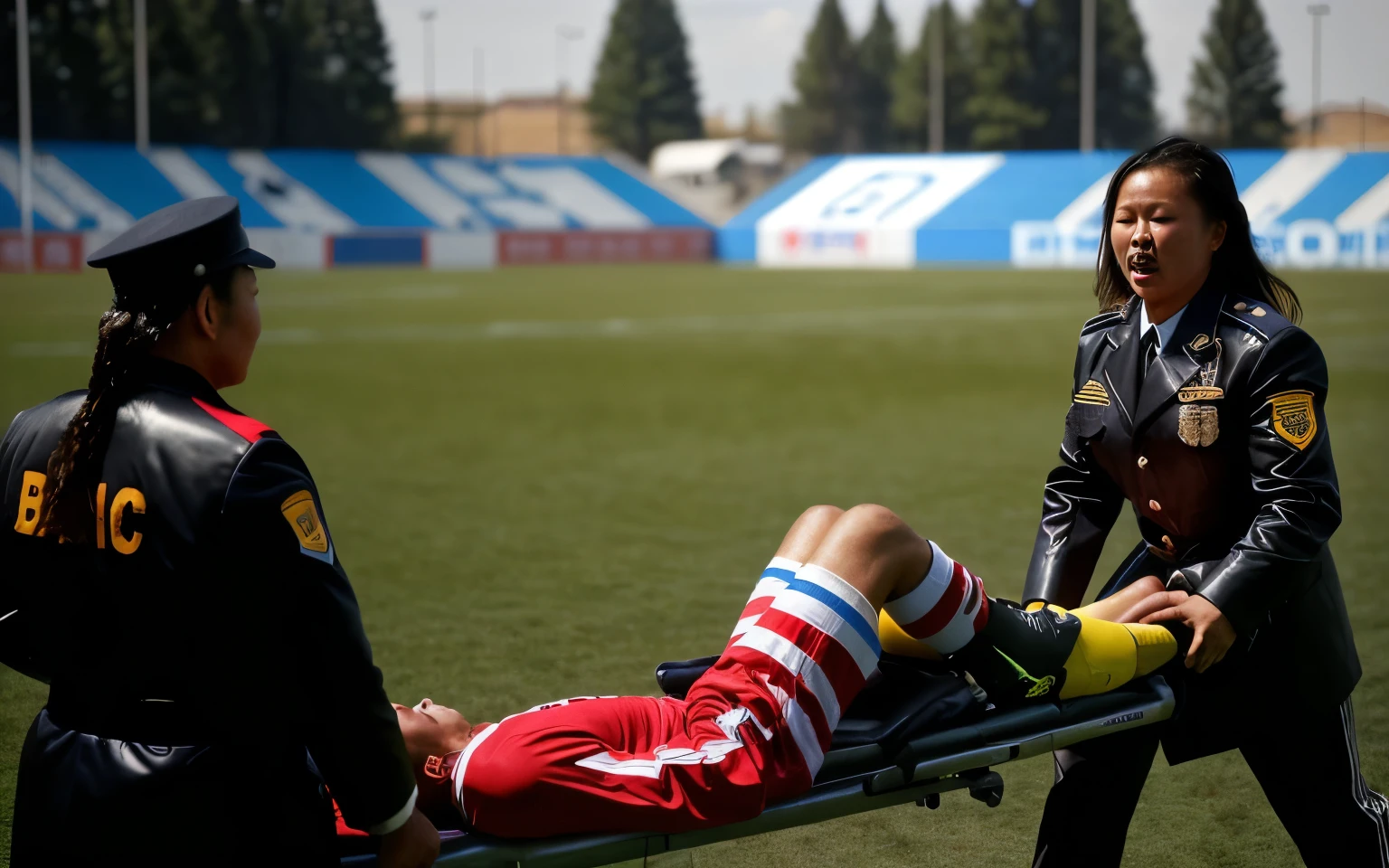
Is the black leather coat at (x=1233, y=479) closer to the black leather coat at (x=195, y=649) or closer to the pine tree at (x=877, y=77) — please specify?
the black leather coat at (x=195, y=649)

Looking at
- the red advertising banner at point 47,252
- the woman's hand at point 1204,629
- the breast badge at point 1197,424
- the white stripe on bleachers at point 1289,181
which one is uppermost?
the white stripe on bleachers at point 1289,181

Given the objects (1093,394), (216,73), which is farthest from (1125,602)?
(216,73)

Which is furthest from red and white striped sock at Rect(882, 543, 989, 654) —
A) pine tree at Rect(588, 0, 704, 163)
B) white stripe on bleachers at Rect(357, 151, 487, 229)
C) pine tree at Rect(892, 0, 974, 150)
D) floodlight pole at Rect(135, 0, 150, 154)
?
pine tree at Rect(588, 0, 704, 163)

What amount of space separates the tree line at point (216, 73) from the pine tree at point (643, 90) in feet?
46.8

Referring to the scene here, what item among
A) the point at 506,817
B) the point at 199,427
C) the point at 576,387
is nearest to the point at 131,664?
the point at 199,427

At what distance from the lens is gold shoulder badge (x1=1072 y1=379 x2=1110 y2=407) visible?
270 centimetres

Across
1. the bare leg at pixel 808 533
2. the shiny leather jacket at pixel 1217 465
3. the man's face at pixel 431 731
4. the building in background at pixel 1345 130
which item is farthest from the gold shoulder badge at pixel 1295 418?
the building in background at pixel 1345 130

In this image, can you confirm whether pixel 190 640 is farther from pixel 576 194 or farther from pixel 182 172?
pixel 576 194

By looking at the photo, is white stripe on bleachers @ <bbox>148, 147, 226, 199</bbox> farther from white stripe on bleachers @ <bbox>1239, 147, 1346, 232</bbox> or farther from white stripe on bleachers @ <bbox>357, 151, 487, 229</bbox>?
white stripe on bleachers @ <bbox>1239, 147, 1346, 232</bbox>

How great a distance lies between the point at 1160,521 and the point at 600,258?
4278 cm

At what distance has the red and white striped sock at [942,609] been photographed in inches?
92.5

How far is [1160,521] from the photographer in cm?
267

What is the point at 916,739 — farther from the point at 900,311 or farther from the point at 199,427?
the point at 900,311

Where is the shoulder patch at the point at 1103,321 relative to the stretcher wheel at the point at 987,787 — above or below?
above
